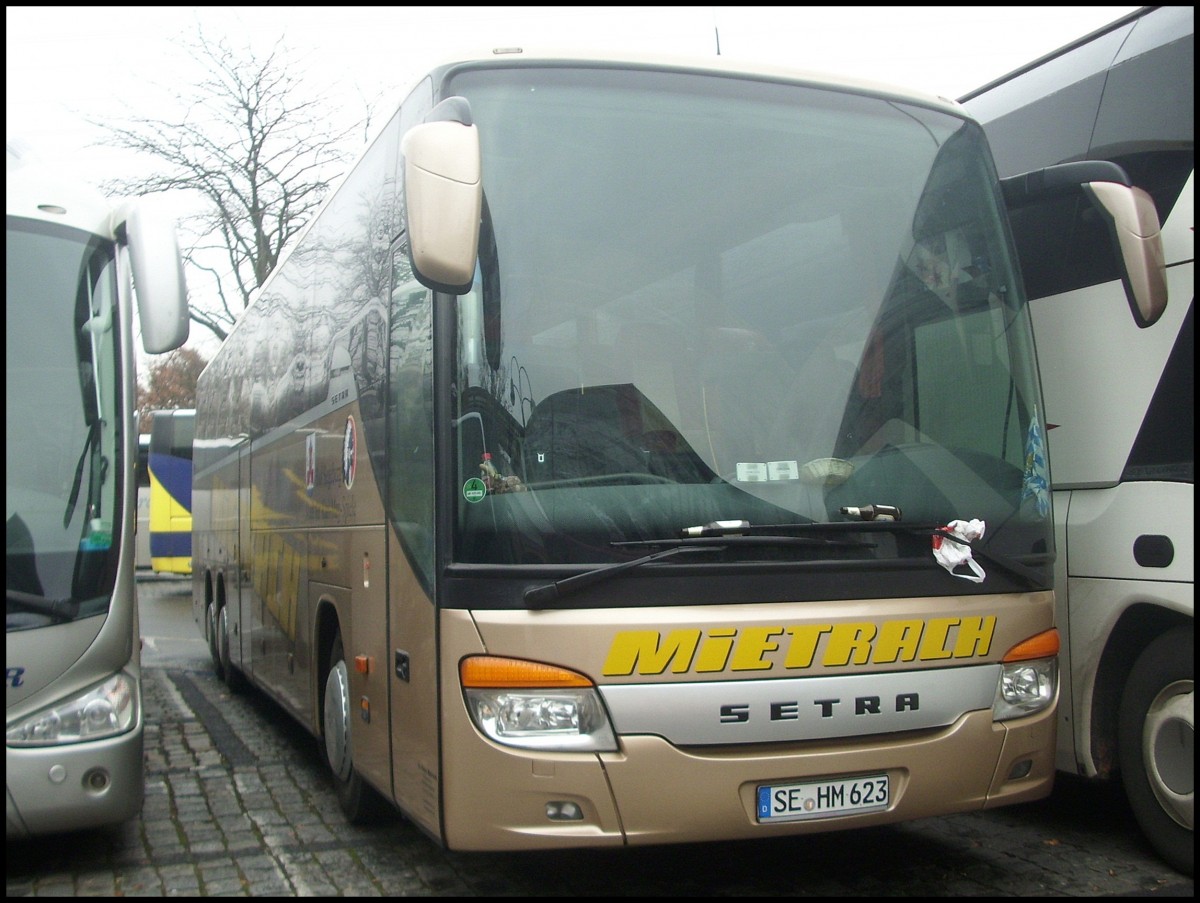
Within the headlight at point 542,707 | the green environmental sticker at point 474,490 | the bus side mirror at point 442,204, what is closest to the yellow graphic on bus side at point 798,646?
the headlight at point 542,707

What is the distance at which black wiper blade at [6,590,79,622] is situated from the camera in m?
5.10

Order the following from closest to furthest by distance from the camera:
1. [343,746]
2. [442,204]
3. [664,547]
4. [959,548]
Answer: [442,204] → [664,547] → [959,548] → [343,746]

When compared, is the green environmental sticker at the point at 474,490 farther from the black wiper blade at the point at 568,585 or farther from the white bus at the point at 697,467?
the black wiper blade at the point at 568,585

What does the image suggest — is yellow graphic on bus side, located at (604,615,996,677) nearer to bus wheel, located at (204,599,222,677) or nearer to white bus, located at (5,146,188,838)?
white bus, located at (5,146,188,838)

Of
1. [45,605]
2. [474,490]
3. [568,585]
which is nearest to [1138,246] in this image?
[568,585]

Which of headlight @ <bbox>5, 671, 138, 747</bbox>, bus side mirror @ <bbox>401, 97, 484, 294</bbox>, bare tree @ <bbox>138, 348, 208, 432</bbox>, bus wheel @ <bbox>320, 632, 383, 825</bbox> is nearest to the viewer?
bus side mirror @ <bbox>401, 97, 484, 294</bbox>

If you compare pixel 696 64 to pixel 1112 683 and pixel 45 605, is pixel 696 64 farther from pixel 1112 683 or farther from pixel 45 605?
pixel 45 605

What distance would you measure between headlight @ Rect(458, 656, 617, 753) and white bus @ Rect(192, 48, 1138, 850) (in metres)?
0.01

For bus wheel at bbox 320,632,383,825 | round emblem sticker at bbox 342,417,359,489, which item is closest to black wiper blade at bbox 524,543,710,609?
round emblem sticker at bbox 342,417,359,489

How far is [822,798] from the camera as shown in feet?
14.8

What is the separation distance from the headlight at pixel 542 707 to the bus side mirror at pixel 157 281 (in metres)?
2.12

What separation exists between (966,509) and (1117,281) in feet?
5.12

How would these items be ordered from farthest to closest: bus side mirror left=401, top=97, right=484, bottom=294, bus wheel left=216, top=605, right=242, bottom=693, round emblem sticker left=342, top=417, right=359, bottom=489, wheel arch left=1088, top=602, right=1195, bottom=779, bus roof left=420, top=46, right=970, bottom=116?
bus wheel left=216, top=605, right=242, bottom=693 < round emblem sticker left=342, top=417, right=359, bottom=489 < wheel arch left=1088, top=602, right=1195, bottom=779 < bus roof left=420, top=46, right=970, bottom=116 < bus side mirror left=401, top=97, right=484, bottom=294

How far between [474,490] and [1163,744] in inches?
122
